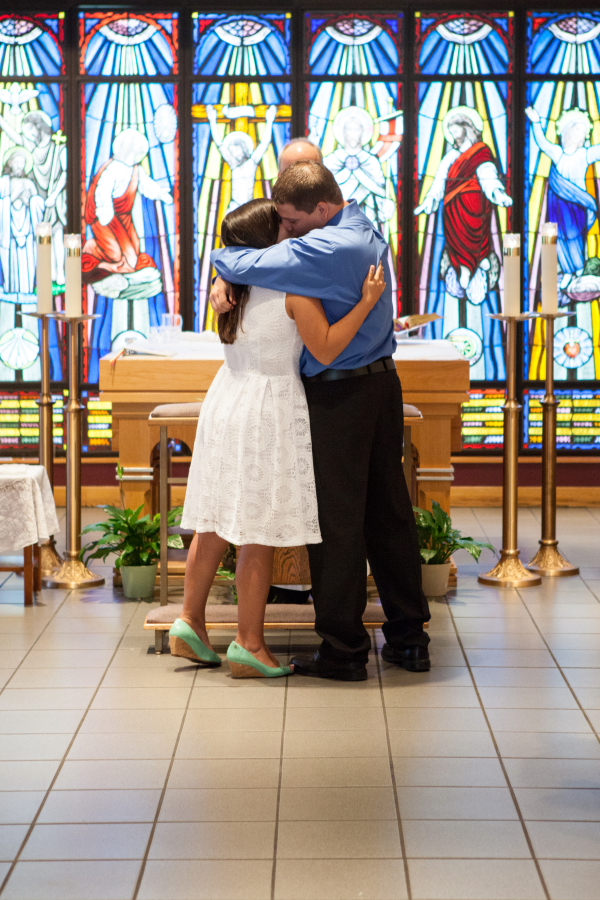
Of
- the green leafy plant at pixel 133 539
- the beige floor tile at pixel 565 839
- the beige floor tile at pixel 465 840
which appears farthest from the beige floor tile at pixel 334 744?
the green leafy plant at pixel 133 539

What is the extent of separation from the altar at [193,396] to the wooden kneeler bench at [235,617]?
110 cm

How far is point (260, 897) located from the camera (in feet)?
7.17

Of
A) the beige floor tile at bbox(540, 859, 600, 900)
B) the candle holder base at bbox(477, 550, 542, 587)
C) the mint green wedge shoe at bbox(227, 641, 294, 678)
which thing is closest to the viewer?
the beige floor tile at bbox(540, 859, 600, 900)

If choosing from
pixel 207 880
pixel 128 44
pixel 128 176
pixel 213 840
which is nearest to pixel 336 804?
pixel 213 840

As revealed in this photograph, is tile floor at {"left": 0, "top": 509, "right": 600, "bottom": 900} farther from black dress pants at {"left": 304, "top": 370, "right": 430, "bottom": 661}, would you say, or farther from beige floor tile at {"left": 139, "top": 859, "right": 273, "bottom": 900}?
black dress pants at {"left": 304, "top": 370, "right": 430, "bottom": 661}

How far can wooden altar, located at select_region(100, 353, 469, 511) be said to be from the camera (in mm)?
4887

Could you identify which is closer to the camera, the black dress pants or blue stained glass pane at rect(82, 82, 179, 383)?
the black dress pants

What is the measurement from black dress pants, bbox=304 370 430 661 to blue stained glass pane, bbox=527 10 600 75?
4327mm

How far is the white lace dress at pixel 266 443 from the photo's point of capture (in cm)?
345

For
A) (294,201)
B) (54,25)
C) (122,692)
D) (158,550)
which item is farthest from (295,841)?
(54,25)

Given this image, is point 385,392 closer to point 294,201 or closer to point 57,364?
point 294,201

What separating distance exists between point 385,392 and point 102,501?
3911 millimetres

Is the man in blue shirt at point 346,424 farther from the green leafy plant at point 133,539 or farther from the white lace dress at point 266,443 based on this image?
the green leafy plant at point 133,539

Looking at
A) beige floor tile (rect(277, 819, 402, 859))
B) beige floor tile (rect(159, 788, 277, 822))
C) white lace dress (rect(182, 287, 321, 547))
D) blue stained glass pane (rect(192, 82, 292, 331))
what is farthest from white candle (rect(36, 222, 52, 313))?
beige floor tile (rect(277, 819, 402, 859))
